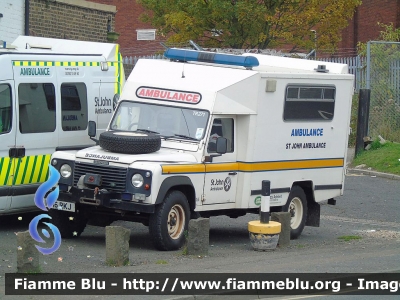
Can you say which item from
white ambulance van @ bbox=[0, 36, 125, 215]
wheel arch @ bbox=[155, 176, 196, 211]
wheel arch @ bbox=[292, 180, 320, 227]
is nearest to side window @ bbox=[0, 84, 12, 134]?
white ambulance van @ bbox=[0, 36, 125, 215]

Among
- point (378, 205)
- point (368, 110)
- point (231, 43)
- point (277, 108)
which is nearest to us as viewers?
point (277, 108)

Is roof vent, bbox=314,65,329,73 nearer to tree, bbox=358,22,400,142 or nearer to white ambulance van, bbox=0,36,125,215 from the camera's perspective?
white ambulance van, bbox=0,36,125,215

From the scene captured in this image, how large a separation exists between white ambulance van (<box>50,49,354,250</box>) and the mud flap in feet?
0.06

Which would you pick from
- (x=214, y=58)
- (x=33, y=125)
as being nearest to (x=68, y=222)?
(x=33, y=125)

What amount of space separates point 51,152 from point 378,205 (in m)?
8.34

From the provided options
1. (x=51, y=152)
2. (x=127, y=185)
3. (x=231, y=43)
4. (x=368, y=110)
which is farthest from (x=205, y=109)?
(x=231, y=43)

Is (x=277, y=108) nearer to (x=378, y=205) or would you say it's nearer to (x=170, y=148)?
(x=170, y=148)

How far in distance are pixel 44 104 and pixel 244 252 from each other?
4.05 m

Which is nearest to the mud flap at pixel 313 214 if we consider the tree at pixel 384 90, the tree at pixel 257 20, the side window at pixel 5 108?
the side window at pixel 5 108

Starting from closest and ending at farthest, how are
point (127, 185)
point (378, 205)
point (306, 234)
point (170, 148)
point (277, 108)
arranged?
1. point (127, 185)
2. point (170, 148)
3. point (277, 108)
4. point (306, 234)
5. point (378, 205)

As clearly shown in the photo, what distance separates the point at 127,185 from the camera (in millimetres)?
11195

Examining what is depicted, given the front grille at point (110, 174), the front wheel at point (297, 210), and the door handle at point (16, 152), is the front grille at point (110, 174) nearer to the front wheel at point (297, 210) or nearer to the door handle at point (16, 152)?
the door handle at point (16, 152)

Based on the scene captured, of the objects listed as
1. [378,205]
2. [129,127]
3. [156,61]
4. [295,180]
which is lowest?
[378,205]

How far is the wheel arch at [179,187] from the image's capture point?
1121cm
